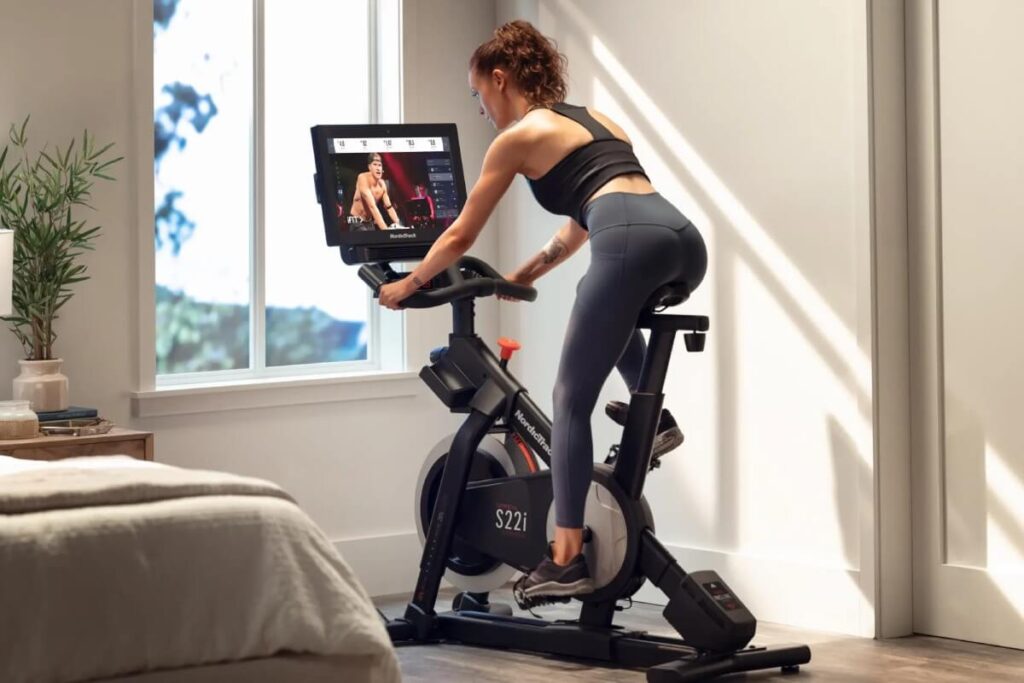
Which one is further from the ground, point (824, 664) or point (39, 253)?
point (39, 253)

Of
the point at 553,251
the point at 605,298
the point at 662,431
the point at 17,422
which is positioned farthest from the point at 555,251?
the point at 17,422

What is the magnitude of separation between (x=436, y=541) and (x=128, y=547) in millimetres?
1751

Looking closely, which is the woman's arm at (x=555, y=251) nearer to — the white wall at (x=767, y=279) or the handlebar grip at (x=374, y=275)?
the handlebar grip at (x=374, y=275)

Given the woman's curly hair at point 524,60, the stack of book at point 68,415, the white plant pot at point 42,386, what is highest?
the woman's curly hair at point 524,60

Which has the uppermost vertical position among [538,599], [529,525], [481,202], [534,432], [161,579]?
[481,202]

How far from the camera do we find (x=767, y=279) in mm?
4262

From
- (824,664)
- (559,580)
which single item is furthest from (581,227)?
(824,664)

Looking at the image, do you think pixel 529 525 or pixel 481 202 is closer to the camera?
pixel 481 202

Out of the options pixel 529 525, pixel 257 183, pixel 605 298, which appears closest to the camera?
pixel 605 298

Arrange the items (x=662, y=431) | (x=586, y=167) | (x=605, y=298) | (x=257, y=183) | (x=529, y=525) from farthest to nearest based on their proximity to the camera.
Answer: (x=257, y=183)
(x=529, y=525)
(x=662, y=431)
(x=586, y=167)
(x=605, y=298)

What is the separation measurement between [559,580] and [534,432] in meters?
0.41

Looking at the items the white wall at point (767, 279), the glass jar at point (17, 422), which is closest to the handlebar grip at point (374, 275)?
the glass jar at point (17, 422)

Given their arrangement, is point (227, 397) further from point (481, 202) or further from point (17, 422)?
point (481, 202)

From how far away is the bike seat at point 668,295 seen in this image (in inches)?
135
